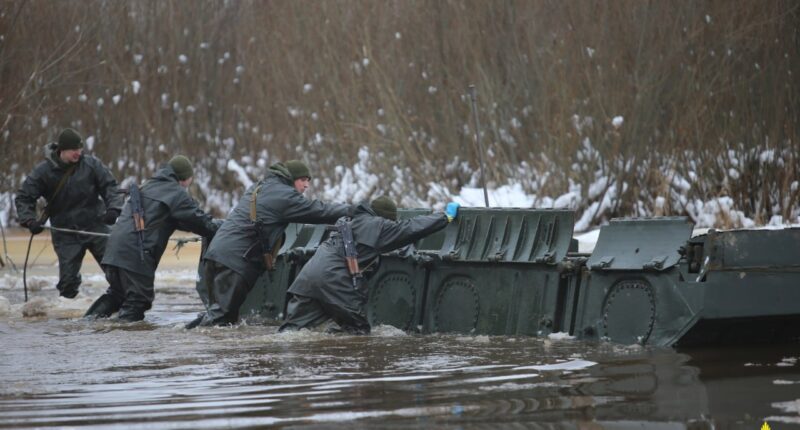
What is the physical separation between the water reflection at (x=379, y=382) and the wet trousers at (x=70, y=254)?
247cm

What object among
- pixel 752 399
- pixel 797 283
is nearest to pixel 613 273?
pixel 797 283

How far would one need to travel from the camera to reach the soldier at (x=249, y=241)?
1303cm

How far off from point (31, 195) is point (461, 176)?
10.9 metres

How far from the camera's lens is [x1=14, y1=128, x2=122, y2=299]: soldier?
584 inches

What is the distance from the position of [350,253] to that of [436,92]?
12754 mm

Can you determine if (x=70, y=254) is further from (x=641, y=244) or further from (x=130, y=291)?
(x=641, y=244)

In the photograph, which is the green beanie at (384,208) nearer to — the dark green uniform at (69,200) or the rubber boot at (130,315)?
the rubber boot at (130,315)

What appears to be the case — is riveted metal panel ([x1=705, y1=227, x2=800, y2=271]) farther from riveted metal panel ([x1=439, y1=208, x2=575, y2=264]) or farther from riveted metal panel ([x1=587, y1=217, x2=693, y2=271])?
riveted metal panel ([x1=439, y1=208, x2=575, y2=264])

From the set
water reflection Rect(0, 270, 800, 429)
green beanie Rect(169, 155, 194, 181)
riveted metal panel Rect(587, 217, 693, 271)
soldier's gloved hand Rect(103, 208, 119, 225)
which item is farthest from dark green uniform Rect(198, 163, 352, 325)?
riveted metal panel Rect(587, 217, 693, 271)

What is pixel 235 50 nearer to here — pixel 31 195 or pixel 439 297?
pixel 31 195

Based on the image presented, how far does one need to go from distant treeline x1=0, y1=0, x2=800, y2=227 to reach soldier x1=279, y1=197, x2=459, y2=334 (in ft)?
31.3

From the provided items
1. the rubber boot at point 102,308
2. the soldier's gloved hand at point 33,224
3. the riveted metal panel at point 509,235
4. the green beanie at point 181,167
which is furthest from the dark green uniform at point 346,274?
the soldier's gloved hand at point 33,224

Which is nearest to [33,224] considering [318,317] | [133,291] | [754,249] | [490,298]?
[133,291]

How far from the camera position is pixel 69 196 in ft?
49.0
